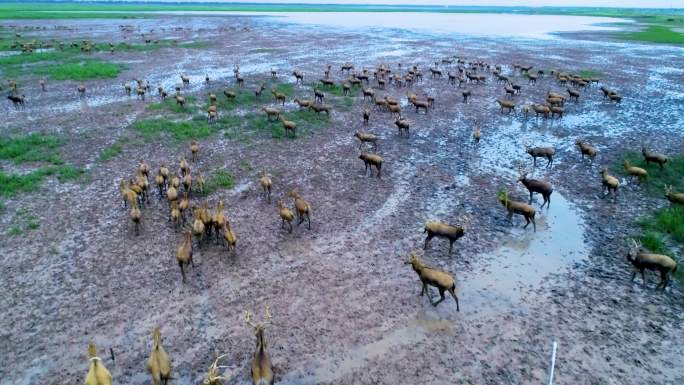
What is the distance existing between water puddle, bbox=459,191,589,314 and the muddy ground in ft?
0.17

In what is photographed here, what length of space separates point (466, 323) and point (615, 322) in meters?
3.12

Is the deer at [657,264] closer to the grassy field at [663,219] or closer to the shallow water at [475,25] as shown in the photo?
the grassy field at [663,219]

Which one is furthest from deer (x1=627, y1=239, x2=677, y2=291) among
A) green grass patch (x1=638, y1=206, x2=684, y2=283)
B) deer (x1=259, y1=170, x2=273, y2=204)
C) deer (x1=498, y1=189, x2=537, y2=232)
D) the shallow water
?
the shallow water

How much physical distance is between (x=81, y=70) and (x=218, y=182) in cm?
2476

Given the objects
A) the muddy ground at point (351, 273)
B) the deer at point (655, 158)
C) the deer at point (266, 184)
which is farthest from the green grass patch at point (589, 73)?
the deer at point (266, 184)

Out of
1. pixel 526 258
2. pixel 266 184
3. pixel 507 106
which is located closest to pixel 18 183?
pixel 266 184

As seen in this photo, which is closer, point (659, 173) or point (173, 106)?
point (659, 173)

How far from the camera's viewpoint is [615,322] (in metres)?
9.91

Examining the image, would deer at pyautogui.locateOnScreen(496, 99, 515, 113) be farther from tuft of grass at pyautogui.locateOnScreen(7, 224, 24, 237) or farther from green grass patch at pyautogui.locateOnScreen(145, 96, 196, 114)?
tuft of grass at pyautogui.locateOnScreen(7, 224, 24, 237)

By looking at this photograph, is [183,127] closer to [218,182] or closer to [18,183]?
[218,182]

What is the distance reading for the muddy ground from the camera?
29.3ft

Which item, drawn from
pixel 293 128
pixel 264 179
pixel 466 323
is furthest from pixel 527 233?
pixel 293 128

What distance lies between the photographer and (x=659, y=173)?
17.4 m

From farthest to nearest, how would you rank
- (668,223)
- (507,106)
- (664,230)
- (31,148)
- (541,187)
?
(507,106)
(31,148)
(541,187)
(668,223)
(664,230)
